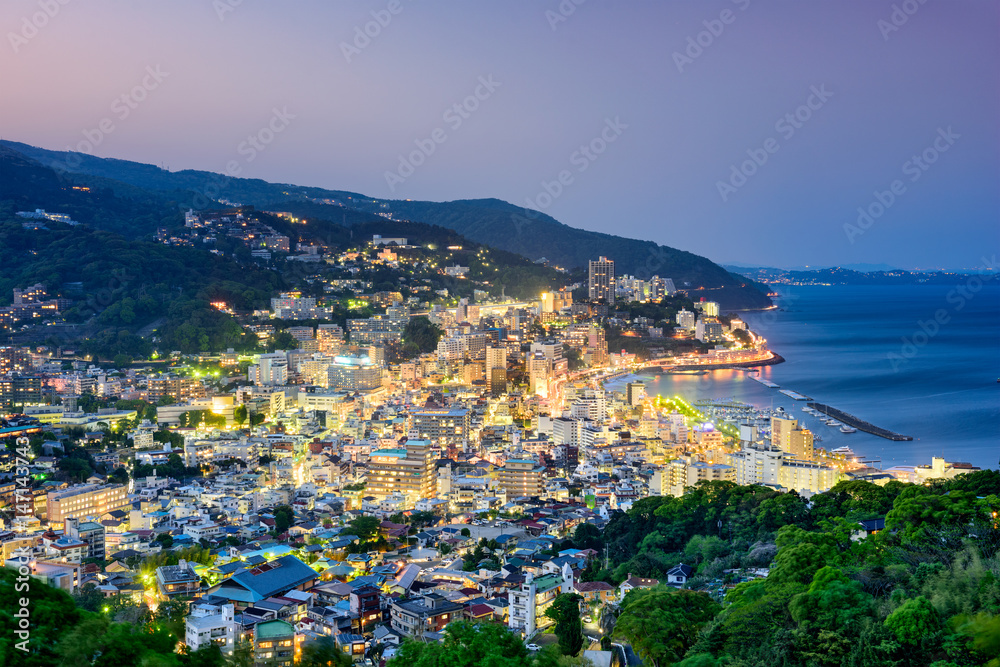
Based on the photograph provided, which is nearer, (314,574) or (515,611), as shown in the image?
(515,611)

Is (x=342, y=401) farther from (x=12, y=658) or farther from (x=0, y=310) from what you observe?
(x=12, y=658)

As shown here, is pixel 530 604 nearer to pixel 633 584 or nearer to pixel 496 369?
pixel 633 584

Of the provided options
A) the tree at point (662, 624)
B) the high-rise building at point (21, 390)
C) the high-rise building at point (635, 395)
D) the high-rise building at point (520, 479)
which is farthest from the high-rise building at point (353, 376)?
the tree at point (662, 624)

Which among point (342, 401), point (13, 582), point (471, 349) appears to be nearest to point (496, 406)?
point (342, 401)

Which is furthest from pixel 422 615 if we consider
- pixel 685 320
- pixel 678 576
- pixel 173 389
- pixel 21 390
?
pixel 685 320

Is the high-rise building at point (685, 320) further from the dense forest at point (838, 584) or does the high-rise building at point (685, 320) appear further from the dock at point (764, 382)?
the dense forest at point (838, 584)

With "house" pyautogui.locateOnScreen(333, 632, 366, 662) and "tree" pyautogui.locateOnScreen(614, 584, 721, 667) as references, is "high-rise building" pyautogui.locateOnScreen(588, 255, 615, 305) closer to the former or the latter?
"house" pyautogui.locateOnScreen(333, 632, 366, 662)

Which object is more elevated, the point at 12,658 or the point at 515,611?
the point at 12,658
